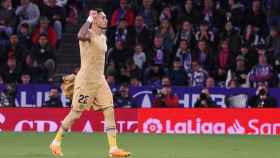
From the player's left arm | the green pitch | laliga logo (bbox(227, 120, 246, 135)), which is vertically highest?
the player's left arm

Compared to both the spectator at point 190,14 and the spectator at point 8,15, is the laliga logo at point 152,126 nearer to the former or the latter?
the spectator at point 190,14

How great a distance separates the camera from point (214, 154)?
15.9 metres

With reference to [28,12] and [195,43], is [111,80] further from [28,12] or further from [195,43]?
[28,12]

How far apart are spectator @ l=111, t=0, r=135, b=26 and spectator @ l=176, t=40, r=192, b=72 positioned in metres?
2.02

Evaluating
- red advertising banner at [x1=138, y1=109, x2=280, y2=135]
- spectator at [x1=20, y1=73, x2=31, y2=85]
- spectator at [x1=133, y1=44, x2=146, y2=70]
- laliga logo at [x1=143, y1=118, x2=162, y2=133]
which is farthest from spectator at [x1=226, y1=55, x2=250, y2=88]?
spectator at [x1=20, y1=73, x2=31, y2=85]

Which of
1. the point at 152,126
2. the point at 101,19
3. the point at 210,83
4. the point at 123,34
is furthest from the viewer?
the point at 123,34

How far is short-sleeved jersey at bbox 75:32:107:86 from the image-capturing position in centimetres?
1513

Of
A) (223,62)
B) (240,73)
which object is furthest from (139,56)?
(240,73)

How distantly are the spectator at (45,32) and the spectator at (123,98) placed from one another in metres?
3.74

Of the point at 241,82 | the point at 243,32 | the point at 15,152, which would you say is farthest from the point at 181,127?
the point at 15,152

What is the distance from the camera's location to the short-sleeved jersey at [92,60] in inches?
596

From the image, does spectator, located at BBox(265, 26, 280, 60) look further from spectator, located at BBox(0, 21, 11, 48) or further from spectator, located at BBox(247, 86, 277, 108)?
spectator, located at BBox(0, 21, 11, 48)

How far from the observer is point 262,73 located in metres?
24.6

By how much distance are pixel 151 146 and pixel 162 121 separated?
475cm
